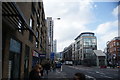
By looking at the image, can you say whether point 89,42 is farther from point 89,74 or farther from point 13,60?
point 13,60

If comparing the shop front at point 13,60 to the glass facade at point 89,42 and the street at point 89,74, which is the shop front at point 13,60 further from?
the glass facade at point 89,42

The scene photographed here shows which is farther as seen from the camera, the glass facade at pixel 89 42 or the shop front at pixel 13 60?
the glass facade at pixel 89 42

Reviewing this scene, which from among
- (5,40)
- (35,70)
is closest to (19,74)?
(5,40)

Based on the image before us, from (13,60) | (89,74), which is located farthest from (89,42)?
(13,60)

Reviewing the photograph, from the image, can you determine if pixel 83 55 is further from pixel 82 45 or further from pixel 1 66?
pixel 1 66

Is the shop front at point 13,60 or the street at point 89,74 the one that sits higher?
the shop front at point 13,60

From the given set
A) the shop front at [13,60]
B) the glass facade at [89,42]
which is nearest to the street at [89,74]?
the shop front at [13,60]

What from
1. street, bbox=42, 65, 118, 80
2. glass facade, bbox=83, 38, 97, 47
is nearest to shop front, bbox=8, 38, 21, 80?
street, bbox=42, 65, 118, 80

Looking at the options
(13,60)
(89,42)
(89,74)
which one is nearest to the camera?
(13,60)

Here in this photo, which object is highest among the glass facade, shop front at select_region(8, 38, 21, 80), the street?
the glass facade

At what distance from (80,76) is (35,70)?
331 centimetres

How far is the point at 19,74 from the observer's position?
12195mm

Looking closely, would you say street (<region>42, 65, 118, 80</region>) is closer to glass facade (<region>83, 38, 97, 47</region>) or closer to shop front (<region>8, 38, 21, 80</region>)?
shop front (<region>8, 38, 21, 80</region>)

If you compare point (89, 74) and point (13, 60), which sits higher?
point (13, 60)
